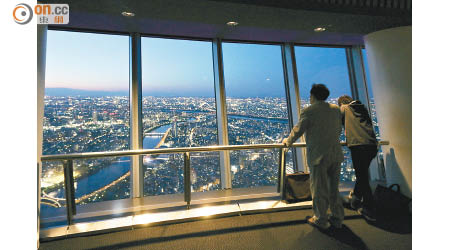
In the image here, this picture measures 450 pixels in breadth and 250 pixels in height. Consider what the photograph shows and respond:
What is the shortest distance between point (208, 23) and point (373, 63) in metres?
2.83

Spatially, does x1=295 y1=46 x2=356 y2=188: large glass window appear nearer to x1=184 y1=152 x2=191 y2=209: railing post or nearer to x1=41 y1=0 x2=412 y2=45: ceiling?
x1=41 y1=0 x2=412 y2=45: ceiling

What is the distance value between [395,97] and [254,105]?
244 cm

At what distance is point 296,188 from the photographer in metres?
2.87

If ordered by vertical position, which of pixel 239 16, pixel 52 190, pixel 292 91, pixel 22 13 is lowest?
pixel 52 190

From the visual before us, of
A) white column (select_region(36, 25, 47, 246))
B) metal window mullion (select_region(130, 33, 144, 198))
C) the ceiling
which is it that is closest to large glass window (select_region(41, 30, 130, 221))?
metal window mullion (select_region(130, 33, 144, 198))

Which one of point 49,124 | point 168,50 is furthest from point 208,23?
point 49,124

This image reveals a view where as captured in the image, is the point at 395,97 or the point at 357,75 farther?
the point at 357,75

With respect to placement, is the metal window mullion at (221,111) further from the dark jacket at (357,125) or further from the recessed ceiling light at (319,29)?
the dark jacket at (357,125)

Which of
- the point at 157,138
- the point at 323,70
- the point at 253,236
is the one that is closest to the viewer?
the point at 253,236

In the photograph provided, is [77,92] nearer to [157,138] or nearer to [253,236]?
[157,138]

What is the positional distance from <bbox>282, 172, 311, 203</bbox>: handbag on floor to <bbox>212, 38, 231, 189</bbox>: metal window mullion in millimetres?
1372

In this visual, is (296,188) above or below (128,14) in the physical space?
below

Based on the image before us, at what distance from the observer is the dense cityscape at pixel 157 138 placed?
3.38 m

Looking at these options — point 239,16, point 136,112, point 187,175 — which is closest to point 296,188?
point 187,175
